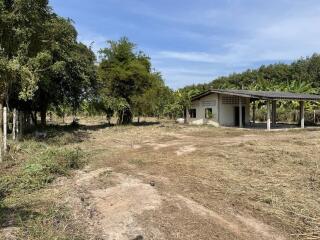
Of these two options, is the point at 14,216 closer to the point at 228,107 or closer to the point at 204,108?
the point at 228,107

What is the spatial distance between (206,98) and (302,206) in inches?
1080

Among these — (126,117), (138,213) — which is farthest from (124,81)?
(138,213)

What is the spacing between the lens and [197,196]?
28.6 feet

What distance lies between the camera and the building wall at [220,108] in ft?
109

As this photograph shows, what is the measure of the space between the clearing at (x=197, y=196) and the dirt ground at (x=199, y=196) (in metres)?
0.02

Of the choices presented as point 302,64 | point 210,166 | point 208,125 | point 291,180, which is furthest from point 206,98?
point 302,64

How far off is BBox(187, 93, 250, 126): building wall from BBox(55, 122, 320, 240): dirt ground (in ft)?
61.0

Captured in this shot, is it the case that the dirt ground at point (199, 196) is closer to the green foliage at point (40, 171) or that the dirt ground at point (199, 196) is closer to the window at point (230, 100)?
the green foliage at point (40, 171)

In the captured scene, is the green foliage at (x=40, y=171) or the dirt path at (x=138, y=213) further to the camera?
the green foliage at (x=40, y=171)

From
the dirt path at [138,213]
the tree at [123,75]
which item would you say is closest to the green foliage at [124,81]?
the tree at [123,75]

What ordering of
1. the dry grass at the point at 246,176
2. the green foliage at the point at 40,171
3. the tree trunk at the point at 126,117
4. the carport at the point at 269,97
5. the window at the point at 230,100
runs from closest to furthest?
the dry grass at the point at 246,176 → the green foliage at the point at 40,171 → the carport at the point at 269,97 → the window at the point at 230,100 → the tree trunk at the point at 126,117

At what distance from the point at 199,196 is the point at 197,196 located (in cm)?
5

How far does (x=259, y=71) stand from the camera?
68.9 meters

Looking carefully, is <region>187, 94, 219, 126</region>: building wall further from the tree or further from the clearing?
the clearing
